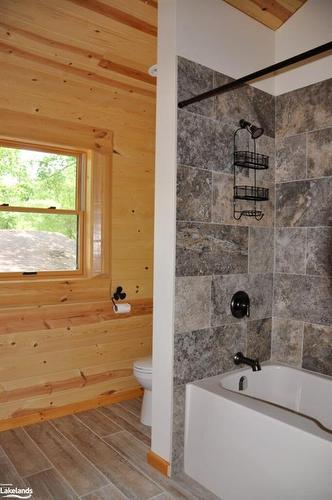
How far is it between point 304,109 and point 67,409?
2818 millimetres

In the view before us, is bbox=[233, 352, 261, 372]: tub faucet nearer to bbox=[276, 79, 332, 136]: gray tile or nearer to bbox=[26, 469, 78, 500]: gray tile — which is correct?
bbox=[26, 469, 78, 500]: gray tile

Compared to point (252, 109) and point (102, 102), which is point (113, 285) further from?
point (252, 109)

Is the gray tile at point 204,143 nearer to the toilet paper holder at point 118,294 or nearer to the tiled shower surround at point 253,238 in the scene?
the tiled shower surround at point 253,238

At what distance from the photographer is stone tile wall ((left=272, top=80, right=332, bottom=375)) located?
2479mm

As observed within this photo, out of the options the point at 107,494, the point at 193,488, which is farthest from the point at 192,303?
the point at 107,494


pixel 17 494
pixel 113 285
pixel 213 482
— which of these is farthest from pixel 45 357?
pixel 213 482

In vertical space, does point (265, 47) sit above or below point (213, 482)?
above

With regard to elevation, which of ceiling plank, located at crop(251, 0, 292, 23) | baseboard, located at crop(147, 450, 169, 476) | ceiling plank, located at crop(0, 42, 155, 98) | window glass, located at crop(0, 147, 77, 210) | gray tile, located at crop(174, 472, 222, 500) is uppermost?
ceiling plank, located at crop(251, 0, 292, 23)

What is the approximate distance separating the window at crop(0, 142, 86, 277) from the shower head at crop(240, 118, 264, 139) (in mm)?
1397

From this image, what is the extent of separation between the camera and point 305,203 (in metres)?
2.60

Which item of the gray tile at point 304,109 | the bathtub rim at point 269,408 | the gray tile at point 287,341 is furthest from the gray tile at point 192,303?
the gray tile at point 304,109

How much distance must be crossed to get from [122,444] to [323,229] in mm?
1935

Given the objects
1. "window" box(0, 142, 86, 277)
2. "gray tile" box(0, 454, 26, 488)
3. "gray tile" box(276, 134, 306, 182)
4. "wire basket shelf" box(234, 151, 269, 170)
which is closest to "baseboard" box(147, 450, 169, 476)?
"gray tile" box(0, 454, 26, 488)

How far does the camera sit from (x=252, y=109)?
261cm
